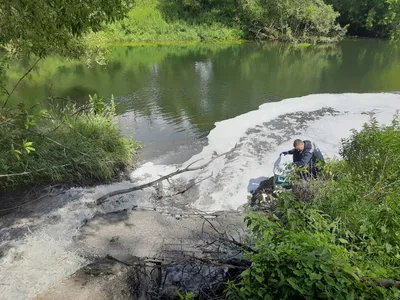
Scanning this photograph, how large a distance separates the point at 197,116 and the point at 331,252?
384 inches

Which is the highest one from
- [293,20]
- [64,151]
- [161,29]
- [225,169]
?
[293,20]

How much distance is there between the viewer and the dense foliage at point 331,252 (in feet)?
7.18

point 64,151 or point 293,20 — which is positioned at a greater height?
point 293,20

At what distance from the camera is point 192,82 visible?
16.3 meters

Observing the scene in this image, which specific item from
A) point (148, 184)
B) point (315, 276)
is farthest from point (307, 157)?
point (315, 276)

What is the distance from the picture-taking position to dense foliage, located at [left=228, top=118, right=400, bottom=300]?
2189 mm

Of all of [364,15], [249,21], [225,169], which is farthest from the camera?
[364,15]

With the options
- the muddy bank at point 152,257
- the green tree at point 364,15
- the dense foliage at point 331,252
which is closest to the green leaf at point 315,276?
the dense foliage at point 331,252

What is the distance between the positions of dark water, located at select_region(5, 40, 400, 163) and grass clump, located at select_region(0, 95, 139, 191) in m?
1.18

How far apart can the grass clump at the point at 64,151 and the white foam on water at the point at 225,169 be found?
0.53m

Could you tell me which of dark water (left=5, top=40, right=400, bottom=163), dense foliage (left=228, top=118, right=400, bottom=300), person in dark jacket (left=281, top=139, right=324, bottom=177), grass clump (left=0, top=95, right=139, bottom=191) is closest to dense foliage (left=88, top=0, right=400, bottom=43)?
dark water (left=5, top=40, right=400, bottom=163)

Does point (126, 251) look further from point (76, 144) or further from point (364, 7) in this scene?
point (364, 7)

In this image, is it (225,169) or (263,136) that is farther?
(263,136)

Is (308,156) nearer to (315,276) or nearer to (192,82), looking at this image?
(315,276)
